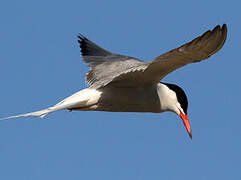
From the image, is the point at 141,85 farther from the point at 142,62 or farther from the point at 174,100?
the point at 174,100

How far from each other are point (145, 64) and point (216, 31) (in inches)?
40.3

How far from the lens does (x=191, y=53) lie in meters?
7.18

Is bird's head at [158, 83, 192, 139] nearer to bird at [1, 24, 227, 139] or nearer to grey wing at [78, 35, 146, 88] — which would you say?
bird at [1, 24, 227, 139]

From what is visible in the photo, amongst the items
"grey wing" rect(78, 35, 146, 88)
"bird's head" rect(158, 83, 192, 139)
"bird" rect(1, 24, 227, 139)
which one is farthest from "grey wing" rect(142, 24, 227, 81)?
"bird's head" rect(158, 83, 192, 139)

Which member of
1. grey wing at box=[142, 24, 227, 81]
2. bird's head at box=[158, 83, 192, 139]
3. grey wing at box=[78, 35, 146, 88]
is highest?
grey wing at box=[78, 35, 146, 88]

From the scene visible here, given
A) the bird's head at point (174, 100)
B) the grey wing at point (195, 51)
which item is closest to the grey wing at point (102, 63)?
the grey wing at point (195, 51)

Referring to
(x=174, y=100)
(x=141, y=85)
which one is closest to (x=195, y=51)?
(x=141, y=85)

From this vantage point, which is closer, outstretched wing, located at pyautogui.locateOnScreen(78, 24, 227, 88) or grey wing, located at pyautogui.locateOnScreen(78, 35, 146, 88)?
outstretched wing, located at pyautogui.locateOnScreen(78, 24, 227, 88)

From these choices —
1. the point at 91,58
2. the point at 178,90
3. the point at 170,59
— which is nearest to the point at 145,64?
the point at 170,59

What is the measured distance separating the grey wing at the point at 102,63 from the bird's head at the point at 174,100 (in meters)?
0.63

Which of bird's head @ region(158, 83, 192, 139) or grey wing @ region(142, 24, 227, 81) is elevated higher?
grey wing @ region(142, 24, 227, 81)

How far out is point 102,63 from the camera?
9906 millimetres

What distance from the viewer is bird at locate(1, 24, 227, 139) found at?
702 cm

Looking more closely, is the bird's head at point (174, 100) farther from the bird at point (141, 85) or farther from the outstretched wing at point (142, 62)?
the outstretched wing at point (142, 62)
